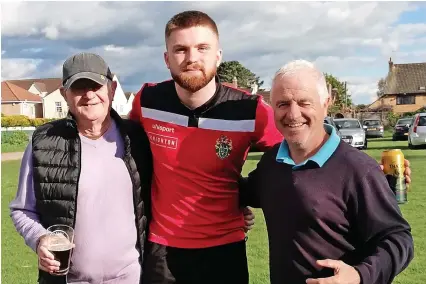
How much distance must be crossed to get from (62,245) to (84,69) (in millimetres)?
1117

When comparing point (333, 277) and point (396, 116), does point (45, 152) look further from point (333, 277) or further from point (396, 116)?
point (396, 116)

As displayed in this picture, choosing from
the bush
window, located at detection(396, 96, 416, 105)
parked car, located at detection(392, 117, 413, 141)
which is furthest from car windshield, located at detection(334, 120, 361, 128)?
window, located at detection(396, 96, 416, 105)

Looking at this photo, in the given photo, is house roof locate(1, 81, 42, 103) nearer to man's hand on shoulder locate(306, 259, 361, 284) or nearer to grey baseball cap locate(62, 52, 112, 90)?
grey baseball cap locate(62, 52, 112, 90)

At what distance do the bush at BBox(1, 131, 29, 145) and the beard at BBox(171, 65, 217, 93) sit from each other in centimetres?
3991

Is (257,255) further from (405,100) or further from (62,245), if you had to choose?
(405,100)

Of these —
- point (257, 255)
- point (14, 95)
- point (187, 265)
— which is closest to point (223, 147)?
point (187, 265)

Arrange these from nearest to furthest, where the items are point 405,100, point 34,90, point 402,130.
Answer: point 402,130
point 405,100
point 34,90

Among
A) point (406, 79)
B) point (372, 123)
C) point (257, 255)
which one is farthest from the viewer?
point (406, 79)

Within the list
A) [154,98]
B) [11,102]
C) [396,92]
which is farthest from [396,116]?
[154,98]

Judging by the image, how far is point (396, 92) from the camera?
71188mm

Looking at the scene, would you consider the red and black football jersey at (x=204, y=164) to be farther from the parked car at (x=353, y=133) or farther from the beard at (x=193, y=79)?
the parked car at (x=353, y=133)

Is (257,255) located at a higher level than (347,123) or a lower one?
lower

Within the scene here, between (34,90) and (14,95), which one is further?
(34,90)

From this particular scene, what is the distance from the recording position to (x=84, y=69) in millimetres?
3506
